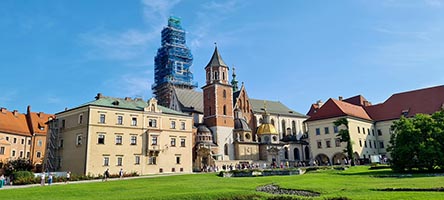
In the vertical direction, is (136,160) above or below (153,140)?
below

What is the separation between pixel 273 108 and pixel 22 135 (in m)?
54.7

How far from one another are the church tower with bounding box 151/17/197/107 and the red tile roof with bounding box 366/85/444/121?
48.7 m

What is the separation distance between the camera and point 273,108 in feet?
295

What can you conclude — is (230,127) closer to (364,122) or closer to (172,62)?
(364,122)

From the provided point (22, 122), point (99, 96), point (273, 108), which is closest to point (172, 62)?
point (273, 108)

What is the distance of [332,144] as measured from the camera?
60281 mm

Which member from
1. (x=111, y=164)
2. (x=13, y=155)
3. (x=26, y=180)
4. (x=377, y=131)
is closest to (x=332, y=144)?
(x=377, y=131)

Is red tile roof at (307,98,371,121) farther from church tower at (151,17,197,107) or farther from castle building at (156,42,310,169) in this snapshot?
church tower at (151,17,197,107)

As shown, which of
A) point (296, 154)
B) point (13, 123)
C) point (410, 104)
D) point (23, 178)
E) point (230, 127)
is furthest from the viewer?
point (296, 154)

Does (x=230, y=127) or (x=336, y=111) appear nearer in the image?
(x=336, y=111)

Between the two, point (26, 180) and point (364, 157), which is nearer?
point (26, 180)

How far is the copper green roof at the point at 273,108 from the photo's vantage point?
86875 millimetres

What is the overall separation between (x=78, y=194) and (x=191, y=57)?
3268 inches

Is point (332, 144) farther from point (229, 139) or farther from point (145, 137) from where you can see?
point (145, 137)
